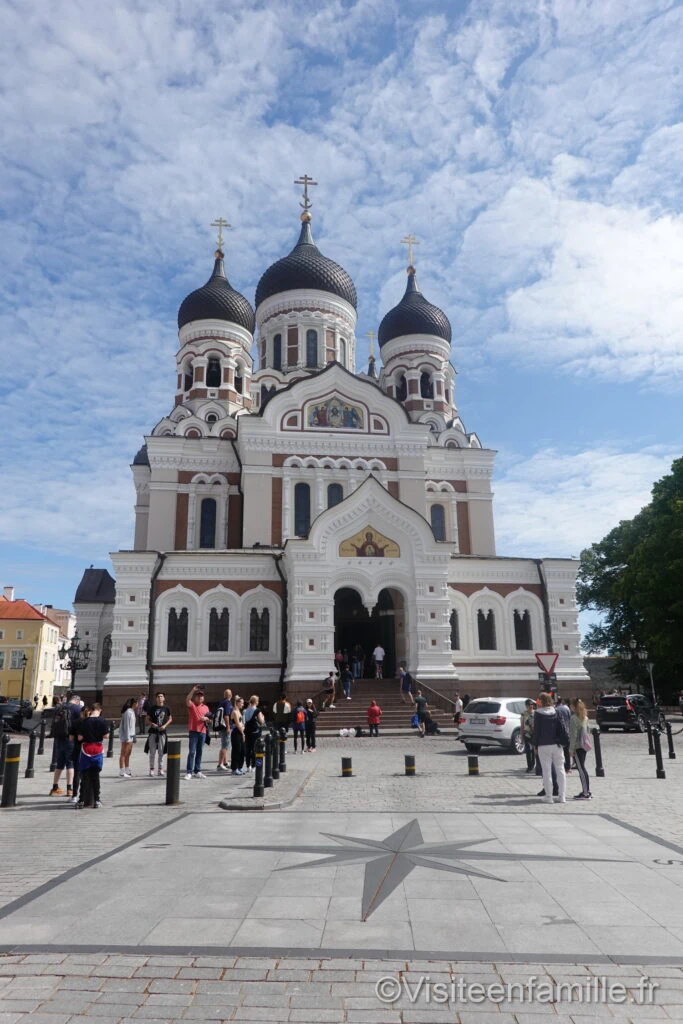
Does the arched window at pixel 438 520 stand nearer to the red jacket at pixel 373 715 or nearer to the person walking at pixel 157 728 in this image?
the red jacket at pixel 373 715

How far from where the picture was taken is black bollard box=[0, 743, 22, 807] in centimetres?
1127

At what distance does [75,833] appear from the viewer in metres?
9.12

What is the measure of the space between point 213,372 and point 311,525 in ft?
52.3

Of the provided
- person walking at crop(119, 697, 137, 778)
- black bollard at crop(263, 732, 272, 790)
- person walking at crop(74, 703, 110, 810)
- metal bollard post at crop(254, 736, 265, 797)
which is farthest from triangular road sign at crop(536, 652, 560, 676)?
person walking at crop(74, 703, 110, 810)

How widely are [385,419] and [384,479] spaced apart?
2951 millimetres

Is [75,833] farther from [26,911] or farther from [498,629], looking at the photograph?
[498,629]

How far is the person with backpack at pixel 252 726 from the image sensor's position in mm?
14727

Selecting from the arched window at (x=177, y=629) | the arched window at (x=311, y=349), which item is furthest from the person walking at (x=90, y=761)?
the arched window at (x=311, y=349)

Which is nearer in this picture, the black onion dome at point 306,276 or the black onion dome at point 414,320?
the black onion dome at point 306,276

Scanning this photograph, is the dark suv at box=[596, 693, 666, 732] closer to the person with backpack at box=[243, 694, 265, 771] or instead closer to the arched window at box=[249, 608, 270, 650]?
the arched window at box=[249, 608, 270, 650]

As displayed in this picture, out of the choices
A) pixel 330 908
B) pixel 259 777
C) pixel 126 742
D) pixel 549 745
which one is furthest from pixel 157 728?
pixel 330 908

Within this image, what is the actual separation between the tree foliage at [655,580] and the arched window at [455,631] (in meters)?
8.61

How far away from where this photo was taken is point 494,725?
59.0 ft

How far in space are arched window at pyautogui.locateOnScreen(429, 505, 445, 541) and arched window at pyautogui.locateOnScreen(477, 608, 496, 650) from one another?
625cm
